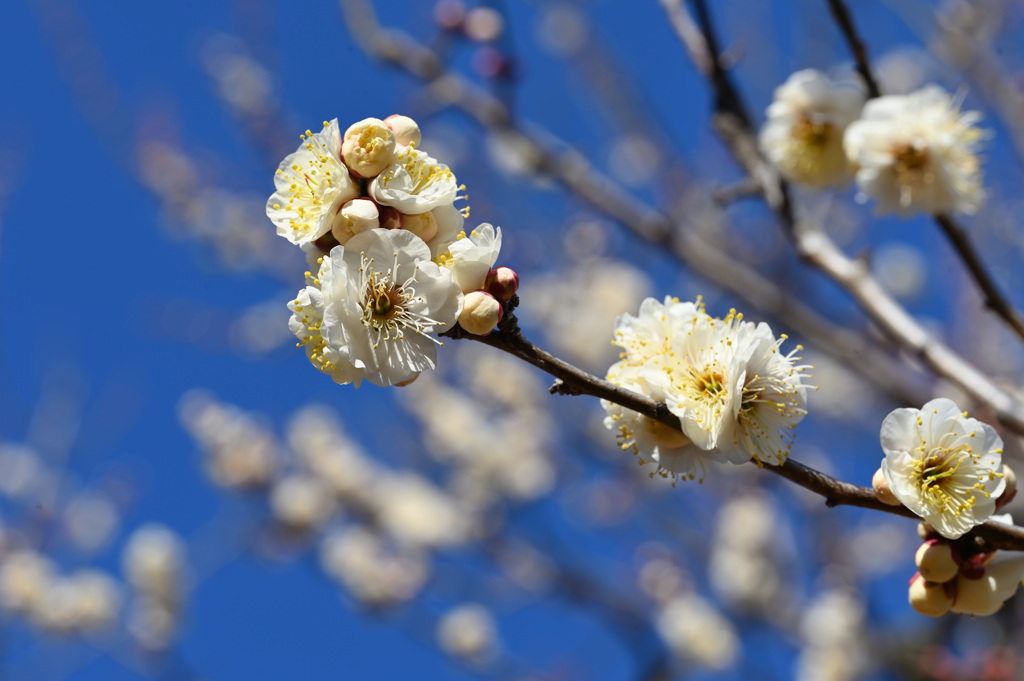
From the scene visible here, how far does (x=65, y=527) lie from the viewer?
6.98 metres

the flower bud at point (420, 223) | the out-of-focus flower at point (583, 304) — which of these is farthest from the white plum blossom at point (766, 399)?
the out-of-focus flower at point (583, 304)

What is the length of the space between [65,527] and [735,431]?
723 centimetres

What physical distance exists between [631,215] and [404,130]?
2.04 m

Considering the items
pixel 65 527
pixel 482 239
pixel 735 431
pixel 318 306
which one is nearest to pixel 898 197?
pixel 735 431

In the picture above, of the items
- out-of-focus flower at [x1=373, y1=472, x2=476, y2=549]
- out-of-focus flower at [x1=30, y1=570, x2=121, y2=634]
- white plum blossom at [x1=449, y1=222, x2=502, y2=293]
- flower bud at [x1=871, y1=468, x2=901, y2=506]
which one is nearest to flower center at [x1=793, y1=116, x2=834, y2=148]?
flower bud at [x1=871, y1=468, x2=901, y2=506]

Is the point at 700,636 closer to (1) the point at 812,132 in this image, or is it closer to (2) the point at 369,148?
(1) the point at 812,132

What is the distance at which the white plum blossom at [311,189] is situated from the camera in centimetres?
126

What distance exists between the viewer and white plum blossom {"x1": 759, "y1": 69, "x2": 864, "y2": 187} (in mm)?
2402

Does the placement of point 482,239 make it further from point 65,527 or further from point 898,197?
point 65,527

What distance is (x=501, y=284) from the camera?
123 centimetres

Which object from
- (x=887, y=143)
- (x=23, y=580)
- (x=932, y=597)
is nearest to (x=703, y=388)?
(x=932, y=597)

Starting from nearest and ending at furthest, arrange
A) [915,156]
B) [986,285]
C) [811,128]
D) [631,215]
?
[986,285]
[915,156]
[811,128]
[631,215]

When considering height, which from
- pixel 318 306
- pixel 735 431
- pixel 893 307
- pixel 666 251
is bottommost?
pixel 318 306

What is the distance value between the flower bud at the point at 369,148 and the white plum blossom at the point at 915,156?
1.57m
